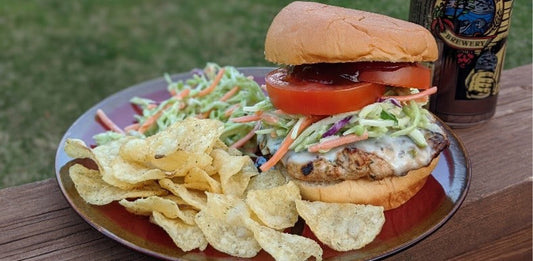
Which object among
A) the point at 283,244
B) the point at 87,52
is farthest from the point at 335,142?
the point at 87,52

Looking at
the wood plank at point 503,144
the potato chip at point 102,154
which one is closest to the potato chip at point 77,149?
the potato chip at point 102,154

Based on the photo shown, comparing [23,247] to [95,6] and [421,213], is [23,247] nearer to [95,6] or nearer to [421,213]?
[421,213]

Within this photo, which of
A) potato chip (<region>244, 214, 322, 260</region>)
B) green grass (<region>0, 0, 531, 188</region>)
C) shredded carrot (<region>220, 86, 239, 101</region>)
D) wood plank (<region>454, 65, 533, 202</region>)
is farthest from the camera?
green grass (<region>0, 0, 531, 188</region>)

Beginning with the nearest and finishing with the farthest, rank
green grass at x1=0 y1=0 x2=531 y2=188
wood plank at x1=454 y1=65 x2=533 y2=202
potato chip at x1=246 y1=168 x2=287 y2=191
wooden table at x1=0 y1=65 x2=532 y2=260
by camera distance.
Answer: wooden table at x1=0 y1=65 x2=532 y2=260
potato chip at x1=246 y1=168 x2=287 y2=191
wood plank at x1=454 y1=65 x2=533 y2=202
green grass at x1=0 y1=0 x2=531 y2=188

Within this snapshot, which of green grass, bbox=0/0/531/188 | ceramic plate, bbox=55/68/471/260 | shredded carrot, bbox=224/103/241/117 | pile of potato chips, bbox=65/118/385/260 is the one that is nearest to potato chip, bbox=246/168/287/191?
pile of potato chips, bbox=65/118/385/260

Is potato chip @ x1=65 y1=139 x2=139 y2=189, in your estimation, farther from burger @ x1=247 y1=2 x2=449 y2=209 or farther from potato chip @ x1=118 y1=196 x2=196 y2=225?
burger @ x1=247 y1=2 x2=449 y2=209

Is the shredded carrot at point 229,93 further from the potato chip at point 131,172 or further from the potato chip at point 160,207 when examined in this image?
the potato chip at point 160,207

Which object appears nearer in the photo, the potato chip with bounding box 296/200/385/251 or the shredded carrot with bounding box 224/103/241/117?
the potato chip with bounding box 296/200/385/251
